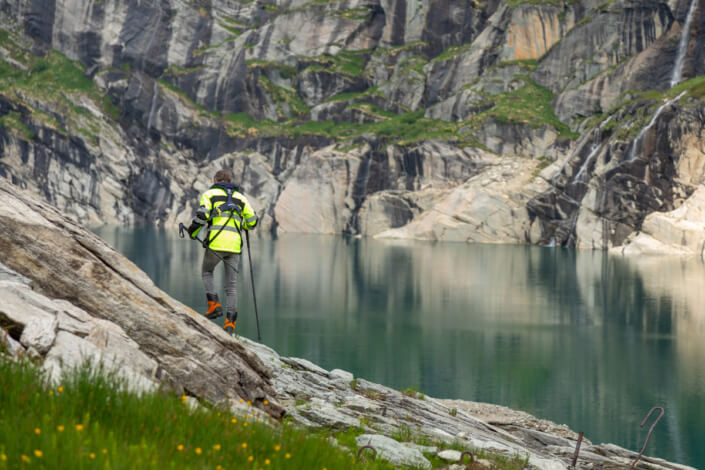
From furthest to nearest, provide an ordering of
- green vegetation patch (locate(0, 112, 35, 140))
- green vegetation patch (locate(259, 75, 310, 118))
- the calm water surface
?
green vegetation patch (locate(259, 75, 310, 118)), green vegetation patch (locate(0, 112, 35, 140)), the calm water surface

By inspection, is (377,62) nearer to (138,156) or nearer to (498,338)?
(138,156)

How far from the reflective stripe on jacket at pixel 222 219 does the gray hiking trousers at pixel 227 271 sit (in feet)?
0.68

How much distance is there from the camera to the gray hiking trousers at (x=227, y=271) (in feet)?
46.0

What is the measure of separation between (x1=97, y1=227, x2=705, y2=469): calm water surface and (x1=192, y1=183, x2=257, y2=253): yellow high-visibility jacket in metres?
12.4

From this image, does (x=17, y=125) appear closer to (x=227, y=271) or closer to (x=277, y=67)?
(x=277, y=67)

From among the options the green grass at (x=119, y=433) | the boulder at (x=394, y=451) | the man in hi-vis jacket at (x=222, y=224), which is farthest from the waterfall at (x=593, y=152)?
the green grass at (x=119, y=433)

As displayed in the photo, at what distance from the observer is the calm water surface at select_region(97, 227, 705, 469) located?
2361 centimetres

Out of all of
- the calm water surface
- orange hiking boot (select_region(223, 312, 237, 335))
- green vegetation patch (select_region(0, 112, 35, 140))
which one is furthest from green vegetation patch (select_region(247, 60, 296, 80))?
orange hiking boot (select_region(223, 312, 237, 335))

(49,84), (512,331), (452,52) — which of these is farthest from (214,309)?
(49,84)

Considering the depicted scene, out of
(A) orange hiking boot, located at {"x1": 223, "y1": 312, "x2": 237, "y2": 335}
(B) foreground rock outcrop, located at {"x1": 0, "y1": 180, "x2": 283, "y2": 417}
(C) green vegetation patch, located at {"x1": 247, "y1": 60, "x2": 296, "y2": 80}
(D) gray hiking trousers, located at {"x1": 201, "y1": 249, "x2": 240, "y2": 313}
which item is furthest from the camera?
(C) green vegetation patch, located at {"x1": 247, "y1": 60, "x2": 296, "y2": 80}

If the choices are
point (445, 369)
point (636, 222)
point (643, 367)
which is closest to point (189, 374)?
point (445, 369)

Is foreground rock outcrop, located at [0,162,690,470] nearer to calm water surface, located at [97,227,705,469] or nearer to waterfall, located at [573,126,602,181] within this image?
calm water surface, located at [97,227,705,469]

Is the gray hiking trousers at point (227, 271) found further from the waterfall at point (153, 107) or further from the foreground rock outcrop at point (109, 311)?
the waterfall at point (153, 107)

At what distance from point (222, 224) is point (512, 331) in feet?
83.9
